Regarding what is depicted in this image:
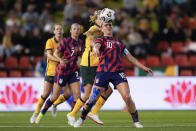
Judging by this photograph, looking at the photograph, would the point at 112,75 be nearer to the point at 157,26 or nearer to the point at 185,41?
the point at 185,41

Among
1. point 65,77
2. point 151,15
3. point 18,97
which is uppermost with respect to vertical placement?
point 151,15

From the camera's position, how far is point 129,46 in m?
20.7

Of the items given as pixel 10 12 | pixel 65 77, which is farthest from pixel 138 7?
pixel 65 77

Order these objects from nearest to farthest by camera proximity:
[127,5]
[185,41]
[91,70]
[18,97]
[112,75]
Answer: [112,75] → [91,70] → [18,97] → [185,41] → [127,5]

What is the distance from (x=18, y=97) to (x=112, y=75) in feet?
25.6

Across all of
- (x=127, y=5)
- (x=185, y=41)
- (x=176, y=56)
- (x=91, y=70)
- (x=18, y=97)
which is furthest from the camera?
(x=127, y=5)

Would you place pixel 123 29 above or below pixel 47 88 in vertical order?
above

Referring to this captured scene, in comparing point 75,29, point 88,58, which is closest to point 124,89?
point 88,58

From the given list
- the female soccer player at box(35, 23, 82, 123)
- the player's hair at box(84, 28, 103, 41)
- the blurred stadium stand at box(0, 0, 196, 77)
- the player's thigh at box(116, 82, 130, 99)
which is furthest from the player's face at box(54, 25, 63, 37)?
the blurred stadium stand at box(0, 0, 196, 77)

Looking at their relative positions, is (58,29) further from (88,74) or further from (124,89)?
(124,89)

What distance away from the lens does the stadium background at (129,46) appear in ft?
Answer: 55.3

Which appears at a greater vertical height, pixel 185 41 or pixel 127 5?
pixel 127 5

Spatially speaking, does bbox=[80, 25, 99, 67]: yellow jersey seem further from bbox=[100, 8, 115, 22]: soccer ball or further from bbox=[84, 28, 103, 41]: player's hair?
bbox=[100, 8, 115, 22]: soccer ball

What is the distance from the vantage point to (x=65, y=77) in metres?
11.8
